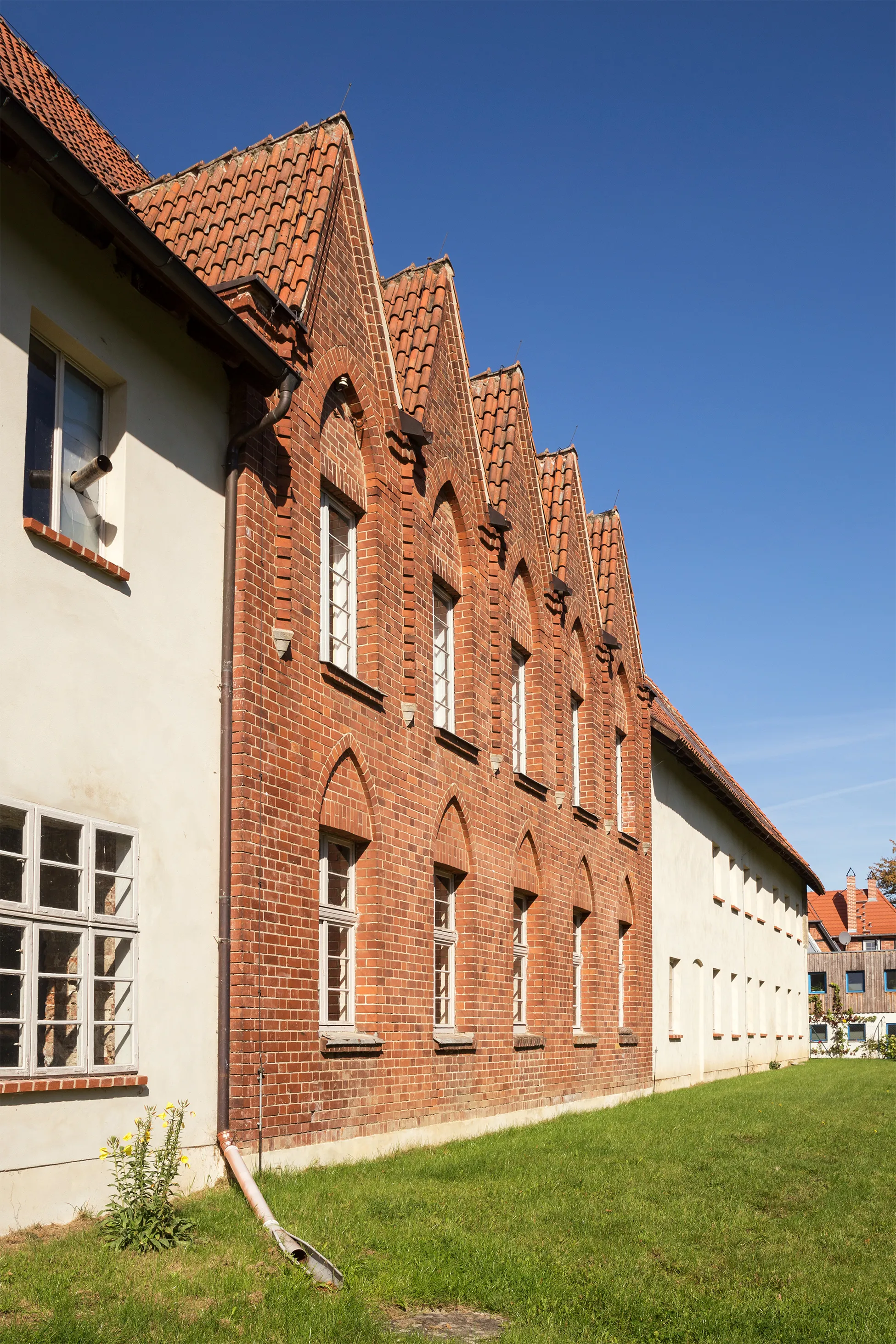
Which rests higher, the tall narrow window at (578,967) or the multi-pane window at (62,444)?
the multi-pane window at (62,444)

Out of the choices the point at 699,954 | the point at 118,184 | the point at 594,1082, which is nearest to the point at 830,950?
the point at 699,954

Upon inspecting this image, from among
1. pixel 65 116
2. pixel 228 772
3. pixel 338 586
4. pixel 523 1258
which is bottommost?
pixel 523 1258

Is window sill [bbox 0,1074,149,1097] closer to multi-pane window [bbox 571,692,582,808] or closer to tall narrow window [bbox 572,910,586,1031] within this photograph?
tall narrow window [bbox 572,910,586,1031]

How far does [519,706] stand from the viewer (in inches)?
749

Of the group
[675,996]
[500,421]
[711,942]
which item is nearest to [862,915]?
[711,942]

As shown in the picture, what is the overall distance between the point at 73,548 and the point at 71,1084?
333 cm

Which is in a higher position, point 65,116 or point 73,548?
point 65,116

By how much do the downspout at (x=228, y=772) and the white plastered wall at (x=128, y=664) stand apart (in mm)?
60

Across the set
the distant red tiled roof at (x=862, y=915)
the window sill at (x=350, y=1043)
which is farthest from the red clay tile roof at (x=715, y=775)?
the distant red tiled roof at (x=862, y=915)

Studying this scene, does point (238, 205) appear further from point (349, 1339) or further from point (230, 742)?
point (349, 1339)

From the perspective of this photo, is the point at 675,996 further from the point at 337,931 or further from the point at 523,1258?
the point at 523,1258

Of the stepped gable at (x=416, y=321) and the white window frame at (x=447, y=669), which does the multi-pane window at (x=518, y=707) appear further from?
the stepped gable at (x=416, y=321)

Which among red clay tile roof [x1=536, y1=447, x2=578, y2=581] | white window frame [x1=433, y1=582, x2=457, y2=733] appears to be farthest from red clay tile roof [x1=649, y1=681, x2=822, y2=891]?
white window frame [x1=433, y1=582, x2=457, y2=733]

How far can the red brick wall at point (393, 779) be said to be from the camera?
11.0 m
